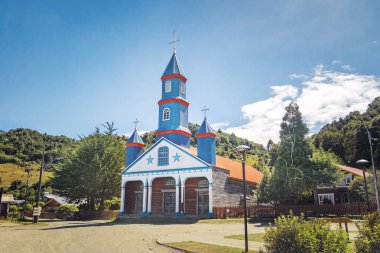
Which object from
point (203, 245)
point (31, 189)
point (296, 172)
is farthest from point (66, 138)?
point (203, 245)

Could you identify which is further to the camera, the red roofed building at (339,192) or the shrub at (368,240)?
the red roofed building at (339,192)

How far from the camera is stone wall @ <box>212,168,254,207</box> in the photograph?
101ft

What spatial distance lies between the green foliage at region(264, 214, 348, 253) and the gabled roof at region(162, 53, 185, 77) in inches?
1272

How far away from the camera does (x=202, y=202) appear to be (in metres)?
32.4

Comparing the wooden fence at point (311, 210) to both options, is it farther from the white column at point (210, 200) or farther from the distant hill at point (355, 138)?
the distant hill at point (355, 138)

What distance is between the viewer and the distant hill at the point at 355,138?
5131 cm

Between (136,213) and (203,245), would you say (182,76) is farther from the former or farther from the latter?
(203,245)

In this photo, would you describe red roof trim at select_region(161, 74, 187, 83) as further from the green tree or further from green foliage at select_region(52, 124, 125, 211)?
the green tree

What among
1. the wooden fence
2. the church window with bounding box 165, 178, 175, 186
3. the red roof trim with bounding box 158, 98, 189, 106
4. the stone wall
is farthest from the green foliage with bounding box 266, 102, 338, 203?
the red roof trim with bounding box 158, 98, 189, 106

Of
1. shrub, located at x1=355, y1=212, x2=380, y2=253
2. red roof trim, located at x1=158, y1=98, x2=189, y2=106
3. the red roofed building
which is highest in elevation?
red roof trim, located at x1=158, y1=98, x2=189, y2=106

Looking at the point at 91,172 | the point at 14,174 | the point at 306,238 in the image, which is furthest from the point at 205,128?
the point at 14,174

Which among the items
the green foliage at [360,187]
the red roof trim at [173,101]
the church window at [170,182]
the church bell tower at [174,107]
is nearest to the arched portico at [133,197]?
the church window at [170,182]

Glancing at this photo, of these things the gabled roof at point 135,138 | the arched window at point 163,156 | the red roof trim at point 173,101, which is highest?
the red roof trim at point 173,101

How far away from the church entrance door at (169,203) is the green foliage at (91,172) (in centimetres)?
844
